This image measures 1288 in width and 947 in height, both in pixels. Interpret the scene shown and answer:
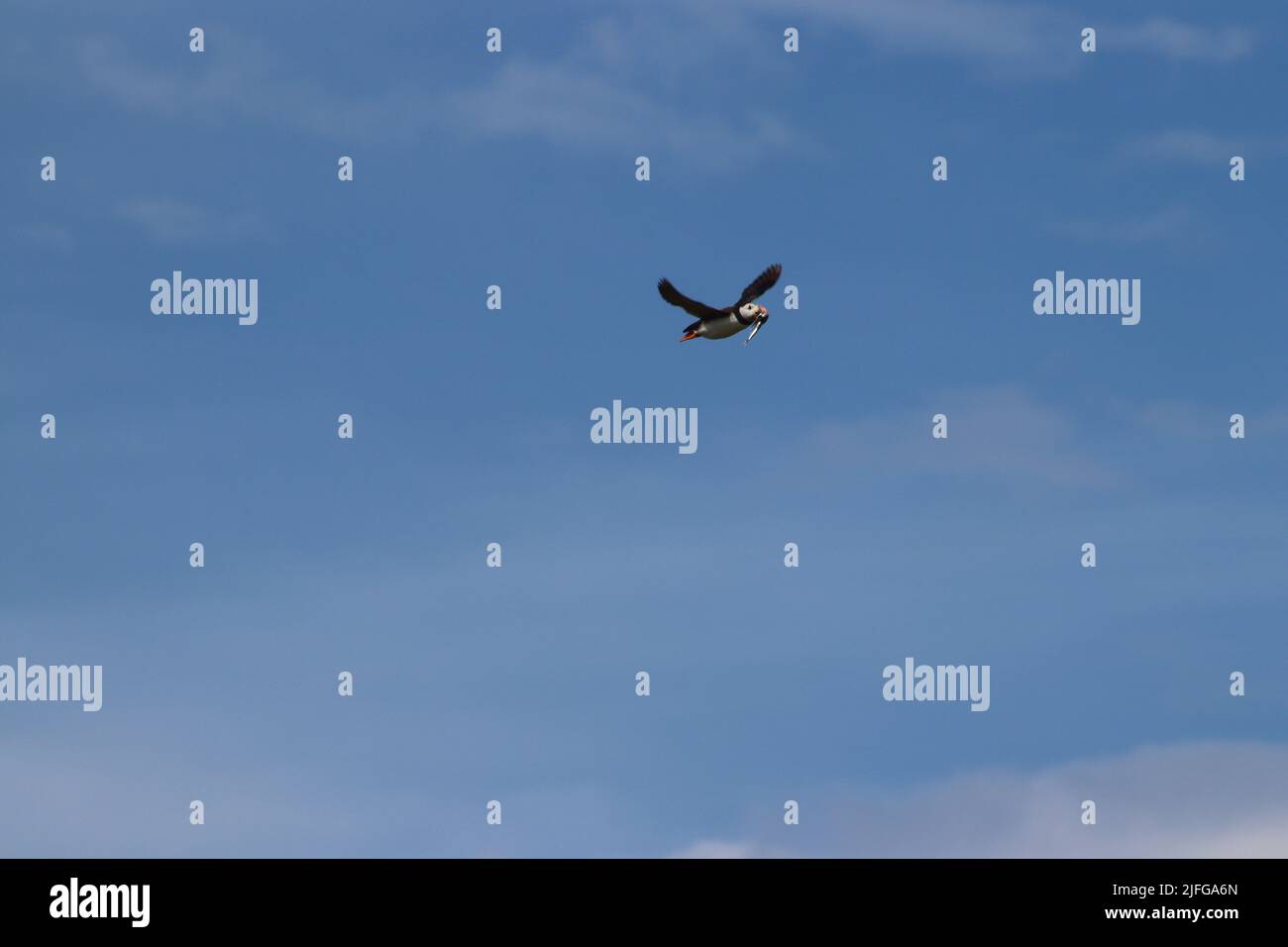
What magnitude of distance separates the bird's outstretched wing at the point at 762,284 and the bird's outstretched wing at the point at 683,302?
2.86 ft

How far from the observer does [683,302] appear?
42.5 metres

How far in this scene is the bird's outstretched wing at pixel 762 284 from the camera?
43.2 meters

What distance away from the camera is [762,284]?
4338cm

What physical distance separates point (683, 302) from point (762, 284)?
7.29 ft

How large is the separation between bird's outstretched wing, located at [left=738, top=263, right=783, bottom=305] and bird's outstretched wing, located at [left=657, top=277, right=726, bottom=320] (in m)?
0.87

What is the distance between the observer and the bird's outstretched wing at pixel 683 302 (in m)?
42.3

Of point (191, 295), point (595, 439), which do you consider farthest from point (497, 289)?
Result: point (191, 295)

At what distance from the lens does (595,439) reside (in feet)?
155
